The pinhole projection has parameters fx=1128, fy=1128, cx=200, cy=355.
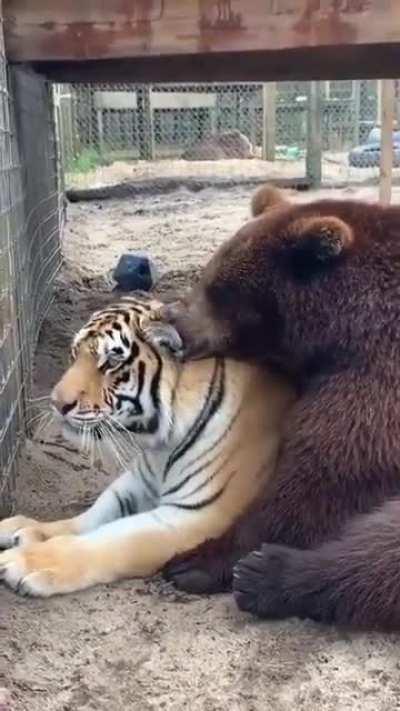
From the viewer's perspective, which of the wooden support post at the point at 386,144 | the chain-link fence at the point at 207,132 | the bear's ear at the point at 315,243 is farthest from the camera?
the chain-link fence at the point at 207,132

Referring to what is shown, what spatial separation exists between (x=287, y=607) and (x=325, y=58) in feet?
12.4

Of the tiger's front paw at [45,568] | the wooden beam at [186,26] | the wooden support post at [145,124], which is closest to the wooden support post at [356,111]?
the wooden support post at [145,124]

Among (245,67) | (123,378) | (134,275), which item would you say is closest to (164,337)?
(123,378)

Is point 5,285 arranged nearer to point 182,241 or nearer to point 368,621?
point 368,621

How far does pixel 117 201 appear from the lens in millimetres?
13141

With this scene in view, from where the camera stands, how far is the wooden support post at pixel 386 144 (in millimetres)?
10234

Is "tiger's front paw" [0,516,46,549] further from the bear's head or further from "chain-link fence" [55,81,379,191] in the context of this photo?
"chain-link fence" [55,81,379,191]

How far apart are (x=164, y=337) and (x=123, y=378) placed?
18 cm

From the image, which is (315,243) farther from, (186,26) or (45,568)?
(186,26)

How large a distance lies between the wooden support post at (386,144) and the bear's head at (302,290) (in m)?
6.91

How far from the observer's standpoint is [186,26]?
16.4ft

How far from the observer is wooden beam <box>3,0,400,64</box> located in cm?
492

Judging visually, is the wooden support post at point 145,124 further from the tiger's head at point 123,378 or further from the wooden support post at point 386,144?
the tiger's head at point 123,378

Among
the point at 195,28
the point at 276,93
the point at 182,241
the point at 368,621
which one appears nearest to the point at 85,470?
the point at 368,621
